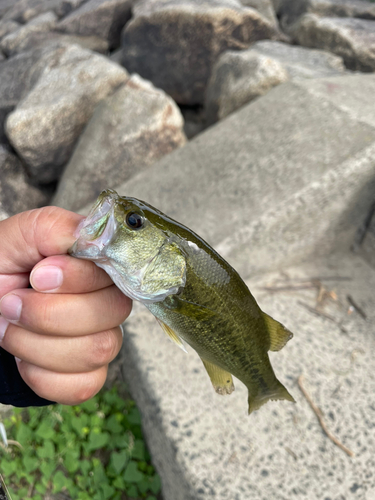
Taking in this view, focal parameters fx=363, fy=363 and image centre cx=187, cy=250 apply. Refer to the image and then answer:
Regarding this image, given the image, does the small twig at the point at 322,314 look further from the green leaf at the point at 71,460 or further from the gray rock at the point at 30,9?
the gray rock at the point at 30,9

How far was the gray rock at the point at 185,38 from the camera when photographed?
4.73m

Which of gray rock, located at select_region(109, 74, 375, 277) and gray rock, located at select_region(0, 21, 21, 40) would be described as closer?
gray rock, located at select_region(109, 74, 375, 277)

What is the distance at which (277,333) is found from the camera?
4.01 feet

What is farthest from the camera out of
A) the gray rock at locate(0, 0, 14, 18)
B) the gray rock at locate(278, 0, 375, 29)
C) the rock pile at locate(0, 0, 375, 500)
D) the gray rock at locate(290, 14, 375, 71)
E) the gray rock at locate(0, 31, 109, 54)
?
the gray rock at locate(0, 0, 14, 18)

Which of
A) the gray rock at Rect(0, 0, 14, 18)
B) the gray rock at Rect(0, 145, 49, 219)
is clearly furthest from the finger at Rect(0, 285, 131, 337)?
the gray rock at Rect(0, 0, 14, 18)

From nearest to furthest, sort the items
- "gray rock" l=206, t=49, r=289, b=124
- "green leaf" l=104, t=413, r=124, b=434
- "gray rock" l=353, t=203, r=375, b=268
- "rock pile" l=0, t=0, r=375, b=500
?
"rock pile" l=0, t=0, r=375, b=500 < "green leaf" l=104, t=413, r=124, b=434 < "gray rock" l=353, t=203, r=375, b=268 < "gray rock" l=206, t=49, r=289, b=124

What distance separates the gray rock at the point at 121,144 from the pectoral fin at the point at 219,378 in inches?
116

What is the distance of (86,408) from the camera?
2471 mm

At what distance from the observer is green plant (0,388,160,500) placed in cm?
221

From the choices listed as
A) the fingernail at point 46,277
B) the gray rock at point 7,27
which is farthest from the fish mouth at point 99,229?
the gray rock at point 7,27

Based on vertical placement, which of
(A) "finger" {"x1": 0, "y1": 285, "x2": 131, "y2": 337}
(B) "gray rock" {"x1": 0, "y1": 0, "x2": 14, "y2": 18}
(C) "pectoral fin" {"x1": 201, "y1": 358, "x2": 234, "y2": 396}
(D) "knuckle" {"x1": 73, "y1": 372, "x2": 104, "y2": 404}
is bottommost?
(D) "knuckle" {"x1": 73, "y1": 372, "x2": 104, "y2": 404}

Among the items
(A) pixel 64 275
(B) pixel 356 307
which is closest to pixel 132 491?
(A) pixel 64 275

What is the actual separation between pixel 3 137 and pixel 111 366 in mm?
3382

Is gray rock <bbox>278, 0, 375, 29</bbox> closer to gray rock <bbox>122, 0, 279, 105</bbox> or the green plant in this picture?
gray rock <bbox>122, 0, 279, 105</bbox>
